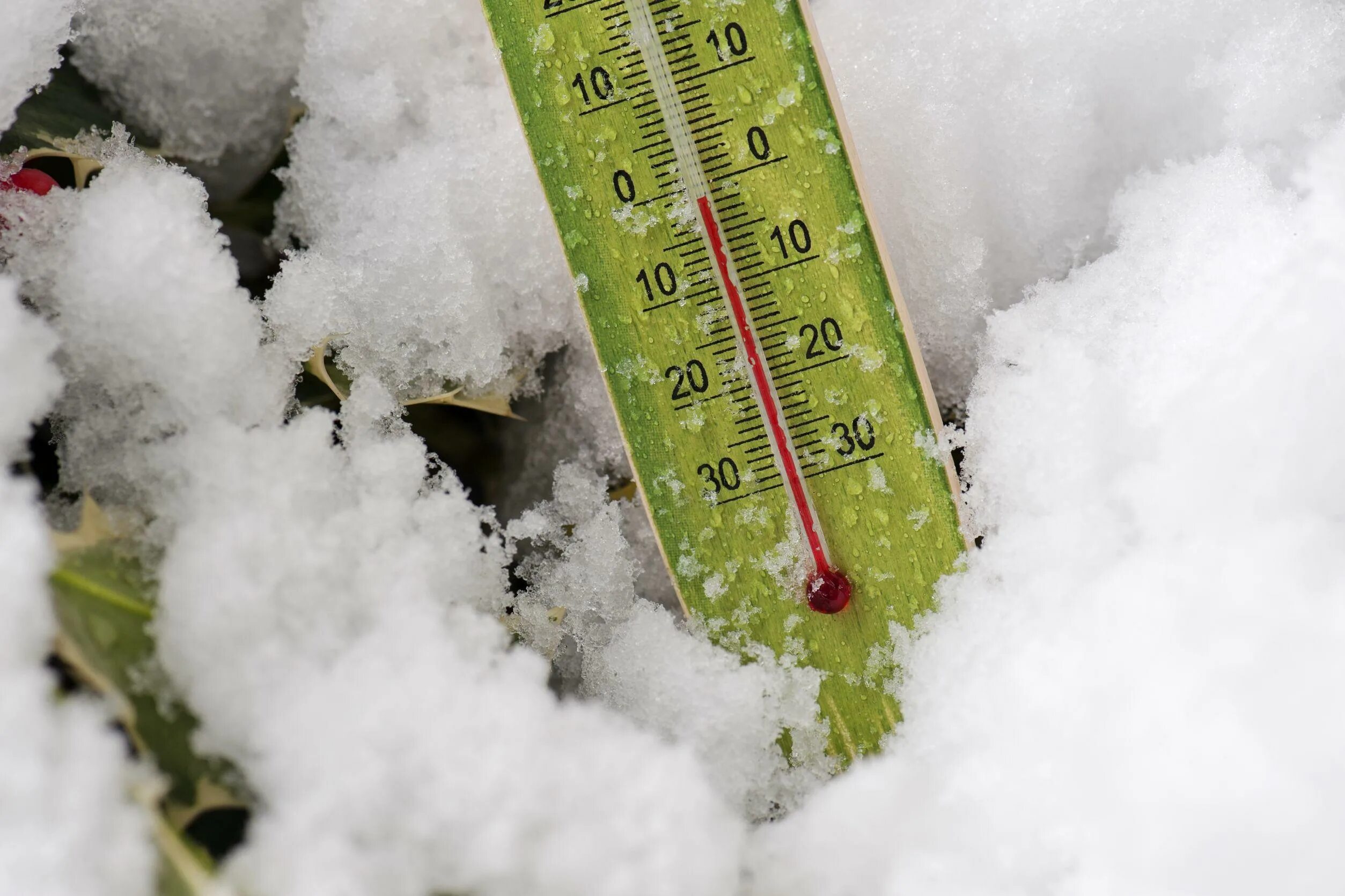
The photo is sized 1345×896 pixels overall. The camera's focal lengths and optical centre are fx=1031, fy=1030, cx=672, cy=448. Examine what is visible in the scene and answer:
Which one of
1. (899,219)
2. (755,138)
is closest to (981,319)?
(899,219)

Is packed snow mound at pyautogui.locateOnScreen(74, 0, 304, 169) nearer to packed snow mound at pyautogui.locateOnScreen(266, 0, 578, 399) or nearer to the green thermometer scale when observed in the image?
packed snow mound at pyautogui.locateOnScreen(266, 0, 578, 399)

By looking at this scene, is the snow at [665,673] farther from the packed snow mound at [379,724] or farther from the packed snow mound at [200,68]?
the packed snow mound at [200,68]

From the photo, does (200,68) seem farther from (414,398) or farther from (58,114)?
(414,398)

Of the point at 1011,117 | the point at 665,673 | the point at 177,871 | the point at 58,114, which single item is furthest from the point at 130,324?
the point at 1011,117

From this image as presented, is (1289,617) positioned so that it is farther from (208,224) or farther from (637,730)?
(208,224)

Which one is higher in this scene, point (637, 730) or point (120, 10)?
point (120, 10)
